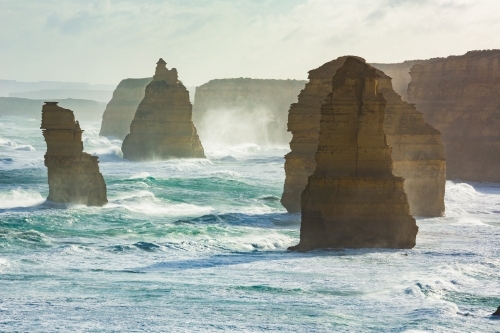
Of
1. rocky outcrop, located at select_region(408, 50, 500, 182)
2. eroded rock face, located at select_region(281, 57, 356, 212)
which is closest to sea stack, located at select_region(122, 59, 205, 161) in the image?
rocky outcrop, located at select_region(408, 50, 500, 182)

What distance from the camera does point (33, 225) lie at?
128 feet

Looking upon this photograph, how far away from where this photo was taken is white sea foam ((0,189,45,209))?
156ft

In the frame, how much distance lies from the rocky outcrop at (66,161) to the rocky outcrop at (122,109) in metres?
92.5

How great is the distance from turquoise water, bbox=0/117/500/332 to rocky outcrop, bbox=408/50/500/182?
26850 mm

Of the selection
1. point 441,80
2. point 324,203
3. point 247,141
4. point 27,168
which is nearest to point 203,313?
point 324,203

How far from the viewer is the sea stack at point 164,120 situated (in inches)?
3191

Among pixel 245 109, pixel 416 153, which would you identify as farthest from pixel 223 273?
pixel 245 109

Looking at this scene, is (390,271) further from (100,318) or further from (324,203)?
(100,318)

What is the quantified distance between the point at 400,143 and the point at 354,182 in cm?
1200

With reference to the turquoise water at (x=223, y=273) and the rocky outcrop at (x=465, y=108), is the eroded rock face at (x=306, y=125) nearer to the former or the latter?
the turquoise water at (x=223, y=273)

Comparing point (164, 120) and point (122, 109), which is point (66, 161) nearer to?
point (164, 120)

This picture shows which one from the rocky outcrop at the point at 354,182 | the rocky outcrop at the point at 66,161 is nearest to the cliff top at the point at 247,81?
the rocky outcrop at the point at 66,161

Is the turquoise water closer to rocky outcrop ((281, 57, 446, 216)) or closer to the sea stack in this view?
rocky outcrop ((281, 57, 446, 216))

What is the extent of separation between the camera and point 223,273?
28.0 metres
